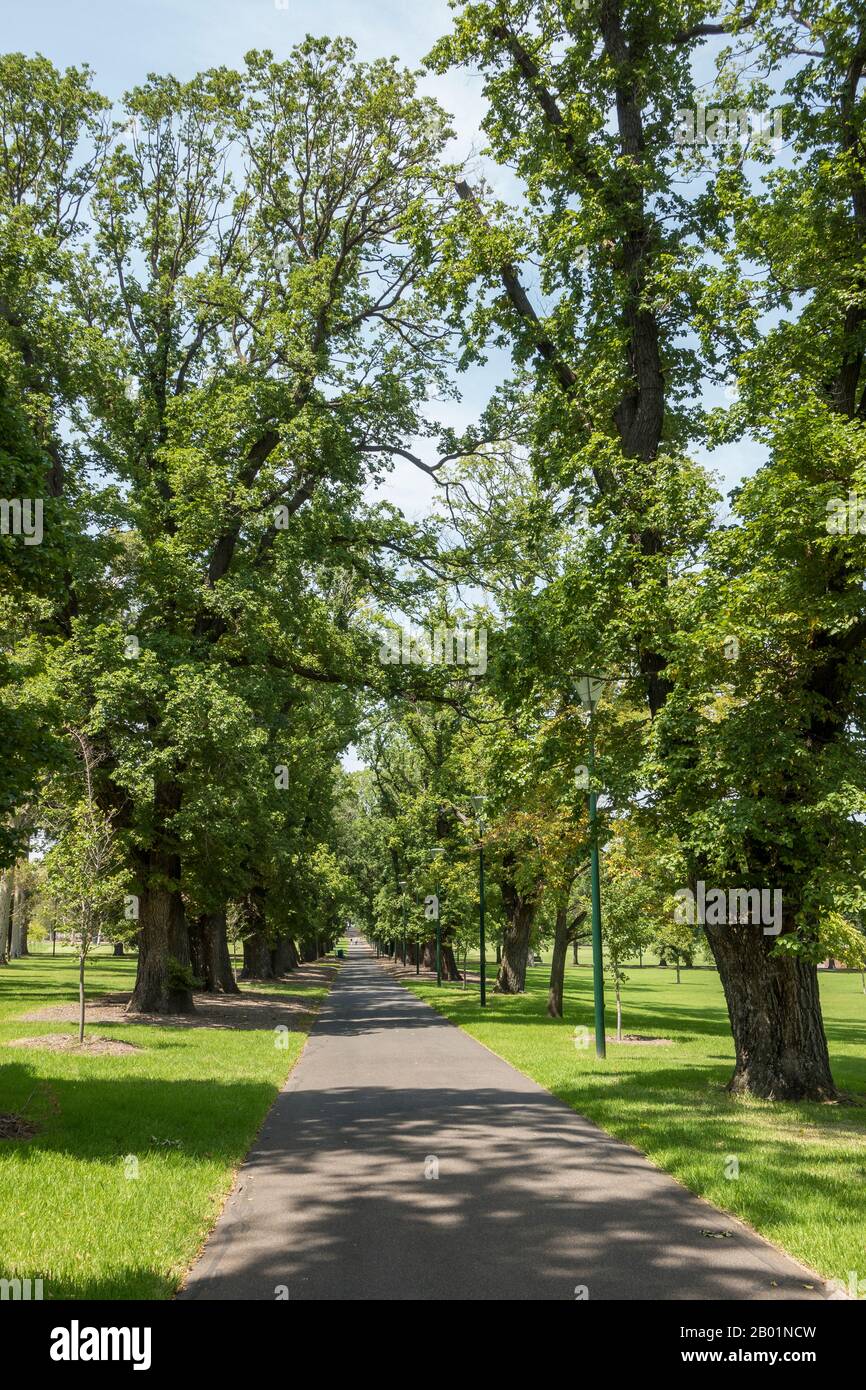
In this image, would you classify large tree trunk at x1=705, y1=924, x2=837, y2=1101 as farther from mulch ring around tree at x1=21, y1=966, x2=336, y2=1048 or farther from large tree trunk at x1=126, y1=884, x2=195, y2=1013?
large tree trunk at x1=126, y1=884, x2=195, y2=1013

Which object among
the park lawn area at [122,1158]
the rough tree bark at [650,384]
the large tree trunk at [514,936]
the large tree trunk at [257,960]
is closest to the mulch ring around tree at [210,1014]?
the park lawn area at [122,1158]

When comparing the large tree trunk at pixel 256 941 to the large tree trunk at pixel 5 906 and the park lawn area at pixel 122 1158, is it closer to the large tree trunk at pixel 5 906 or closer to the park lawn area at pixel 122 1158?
the large tree trunk at pixel 5 906

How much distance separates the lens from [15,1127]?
9.15m

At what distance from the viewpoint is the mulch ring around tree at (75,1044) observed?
15.7m

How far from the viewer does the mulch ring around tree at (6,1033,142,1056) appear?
15719mm

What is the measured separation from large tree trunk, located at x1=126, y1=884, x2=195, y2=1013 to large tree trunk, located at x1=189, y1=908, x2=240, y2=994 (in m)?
8.15

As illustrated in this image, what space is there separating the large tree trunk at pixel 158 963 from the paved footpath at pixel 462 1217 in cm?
1194

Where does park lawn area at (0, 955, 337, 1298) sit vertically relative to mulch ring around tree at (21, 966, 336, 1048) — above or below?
above

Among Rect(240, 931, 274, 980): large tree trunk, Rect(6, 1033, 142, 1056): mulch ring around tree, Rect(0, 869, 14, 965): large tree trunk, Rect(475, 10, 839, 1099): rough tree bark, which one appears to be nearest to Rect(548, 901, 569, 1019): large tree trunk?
Rect(6, 1033, 142, 1056): mulch ring around tree

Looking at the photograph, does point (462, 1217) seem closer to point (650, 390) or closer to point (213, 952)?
point (650, 390)

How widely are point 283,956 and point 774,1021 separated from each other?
4080cm
